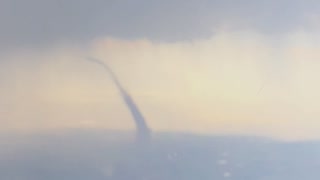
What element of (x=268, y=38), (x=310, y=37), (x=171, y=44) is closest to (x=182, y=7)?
(x=171, y=44)

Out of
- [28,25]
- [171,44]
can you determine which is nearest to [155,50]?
[171,44]

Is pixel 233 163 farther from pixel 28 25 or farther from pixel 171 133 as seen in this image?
pixel 28 25

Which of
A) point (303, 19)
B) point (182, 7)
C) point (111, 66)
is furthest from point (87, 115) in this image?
point (303, 19)

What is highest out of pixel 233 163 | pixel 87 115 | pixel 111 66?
pixel 111 66

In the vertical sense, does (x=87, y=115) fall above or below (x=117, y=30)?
below

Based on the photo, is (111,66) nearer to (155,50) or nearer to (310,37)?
(155,50)

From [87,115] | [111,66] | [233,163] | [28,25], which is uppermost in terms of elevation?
[28,25]

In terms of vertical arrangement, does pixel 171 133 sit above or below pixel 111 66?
below

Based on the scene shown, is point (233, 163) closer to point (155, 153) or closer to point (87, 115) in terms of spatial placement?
point (155, 153)
